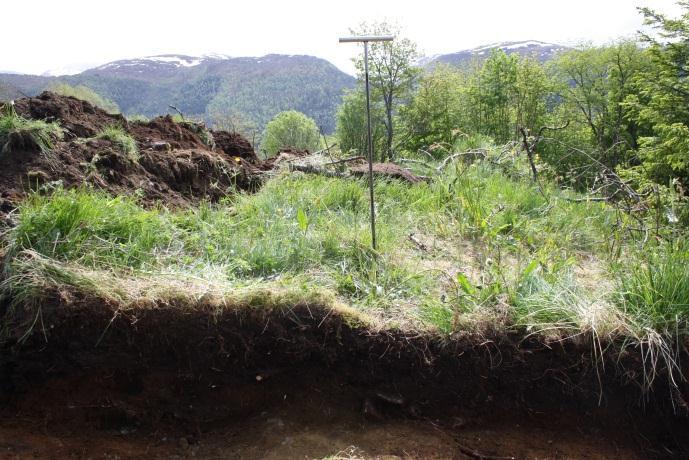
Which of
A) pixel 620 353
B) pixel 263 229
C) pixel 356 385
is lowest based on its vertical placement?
pixel 356 385

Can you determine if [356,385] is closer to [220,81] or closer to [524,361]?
[524,361]

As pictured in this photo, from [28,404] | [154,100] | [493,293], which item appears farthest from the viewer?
[154,100]

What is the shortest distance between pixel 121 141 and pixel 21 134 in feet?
2.60

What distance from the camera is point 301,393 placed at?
241cm

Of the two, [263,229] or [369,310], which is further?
[263,229]

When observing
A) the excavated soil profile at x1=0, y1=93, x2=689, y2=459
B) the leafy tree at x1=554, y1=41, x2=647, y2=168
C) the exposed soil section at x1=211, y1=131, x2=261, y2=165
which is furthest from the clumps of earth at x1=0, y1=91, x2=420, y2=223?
the leafy tree at x1=554, y1=41, x2=647, y2=168

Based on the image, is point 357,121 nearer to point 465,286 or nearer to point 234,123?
point 234,123

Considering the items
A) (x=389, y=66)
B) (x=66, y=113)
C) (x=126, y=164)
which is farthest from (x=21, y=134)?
(x=389, y=66)

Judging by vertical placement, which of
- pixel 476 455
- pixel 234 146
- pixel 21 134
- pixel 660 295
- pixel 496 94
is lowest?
pixel 476 455

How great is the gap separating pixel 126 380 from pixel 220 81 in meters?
58.2

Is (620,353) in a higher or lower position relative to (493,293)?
lower

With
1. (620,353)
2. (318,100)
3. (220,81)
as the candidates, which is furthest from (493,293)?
(220,81)

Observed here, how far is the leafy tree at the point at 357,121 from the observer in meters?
17.2

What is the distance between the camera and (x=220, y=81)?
2170 inches
